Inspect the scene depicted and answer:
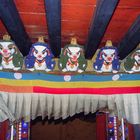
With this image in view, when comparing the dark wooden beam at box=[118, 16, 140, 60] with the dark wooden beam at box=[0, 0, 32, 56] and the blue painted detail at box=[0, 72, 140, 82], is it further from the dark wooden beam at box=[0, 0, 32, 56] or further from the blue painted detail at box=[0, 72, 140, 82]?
the dark wooden beam at box=[0, 0, 32, 56]

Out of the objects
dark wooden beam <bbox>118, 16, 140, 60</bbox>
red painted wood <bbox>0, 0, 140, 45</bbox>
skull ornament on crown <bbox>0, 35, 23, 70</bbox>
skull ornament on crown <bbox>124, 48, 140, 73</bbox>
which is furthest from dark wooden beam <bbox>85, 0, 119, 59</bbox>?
skull ornament on crown <bbox>0, 35, 23, 70</bbox>

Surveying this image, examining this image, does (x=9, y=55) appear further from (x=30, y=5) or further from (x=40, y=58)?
(x=30, y=5)

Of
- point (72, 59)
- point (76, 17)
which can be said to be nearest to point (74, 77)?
point (72, 59)

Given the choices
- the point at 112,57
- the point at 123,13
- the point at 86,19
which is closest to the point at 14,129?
the point at 112,57

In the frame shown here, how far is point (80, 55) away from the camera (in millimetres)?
4809

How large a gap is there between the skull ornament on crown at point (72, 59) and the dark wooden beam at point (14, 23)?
69 cm

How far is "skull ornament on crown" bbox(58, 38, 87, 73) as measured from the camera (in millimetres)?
4664

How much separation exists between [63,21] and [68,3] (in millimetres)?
576

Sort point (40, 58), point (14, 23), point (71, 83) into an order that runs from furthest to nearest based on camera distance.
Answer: point (71, 83), point (40, 58), point (14, 23)

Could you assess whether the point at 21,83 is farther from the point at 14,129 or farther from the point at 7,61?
the point at 14,129

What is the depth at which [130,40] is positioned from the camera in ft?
13.8

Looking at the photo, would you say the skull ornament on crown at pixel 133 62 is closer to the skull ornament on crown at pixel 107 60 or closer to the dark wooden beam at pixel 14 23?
the skull ornament on crown at pixel 107 60

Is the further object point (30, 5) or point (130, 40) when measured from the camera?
point (130, 40)

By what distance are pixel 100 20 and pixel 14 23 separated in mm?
1189
